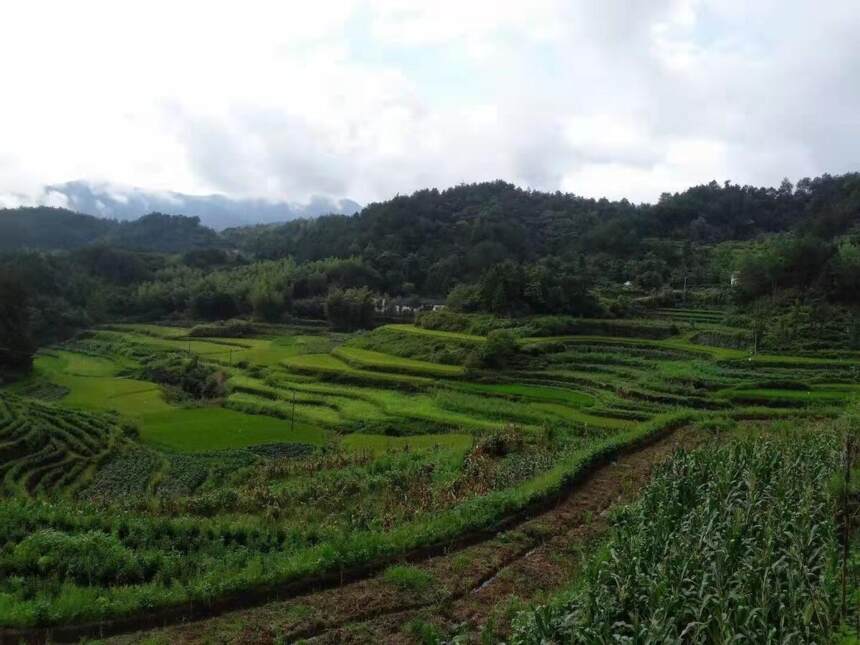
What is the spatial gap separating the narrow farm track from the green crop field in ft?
1.15

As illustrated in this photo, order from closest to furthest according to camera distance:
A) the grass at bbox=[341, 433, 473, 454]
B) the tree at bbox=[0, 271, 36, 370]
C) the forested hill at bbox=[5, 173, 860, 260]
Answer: the grass at bbox=[341, 433, 473, 454], the tree at bbox=[0, 271, 36, 370], the forested hill at bbox=[5, 173, 860, 260]

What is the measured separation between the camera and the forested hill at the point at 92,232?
4818 inches

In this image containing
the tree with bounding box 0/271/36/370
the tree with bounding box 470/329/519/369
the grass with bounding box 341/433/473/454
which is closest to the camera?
the grass with bounding box 341/433/473/454

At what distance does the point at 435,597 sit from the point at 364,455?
13.8 m

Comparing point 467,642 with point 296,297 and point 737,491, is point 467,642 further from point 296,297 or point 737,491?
point 296,297

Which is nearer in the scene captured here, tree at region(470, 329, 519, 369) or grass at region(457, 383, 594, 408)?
grass at region(457, 383, 594, 408)

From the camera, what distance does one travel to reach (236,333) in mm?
62156

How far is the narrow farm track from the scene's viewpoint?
7.18 metres

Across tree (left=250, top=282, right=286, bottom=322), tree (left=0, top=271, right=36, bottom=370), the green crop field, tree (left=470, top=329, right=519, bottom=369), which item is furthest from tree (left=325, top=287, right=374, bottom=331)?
tree (left=470, top=329, right=519, bottom=369)

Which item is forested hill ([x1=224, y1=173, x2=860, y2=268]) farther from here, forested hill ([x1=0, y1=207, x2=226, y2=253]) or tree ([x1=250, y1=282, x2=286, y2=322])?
forested hill ([x1=0, y1=207, x2=226, y2=253])

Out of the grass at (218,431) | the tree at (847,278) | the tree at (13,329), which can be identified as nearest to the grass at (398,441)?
the grass at (218,431)

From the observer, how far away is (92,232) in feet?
452

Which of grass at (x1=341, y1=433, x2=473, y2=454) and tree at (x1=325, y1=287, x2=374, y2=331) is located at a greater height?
tree at (x1=325, y1=287, x2=374, y2=331)

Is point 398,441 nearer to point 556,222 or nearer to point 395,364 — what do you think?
point 395,364
